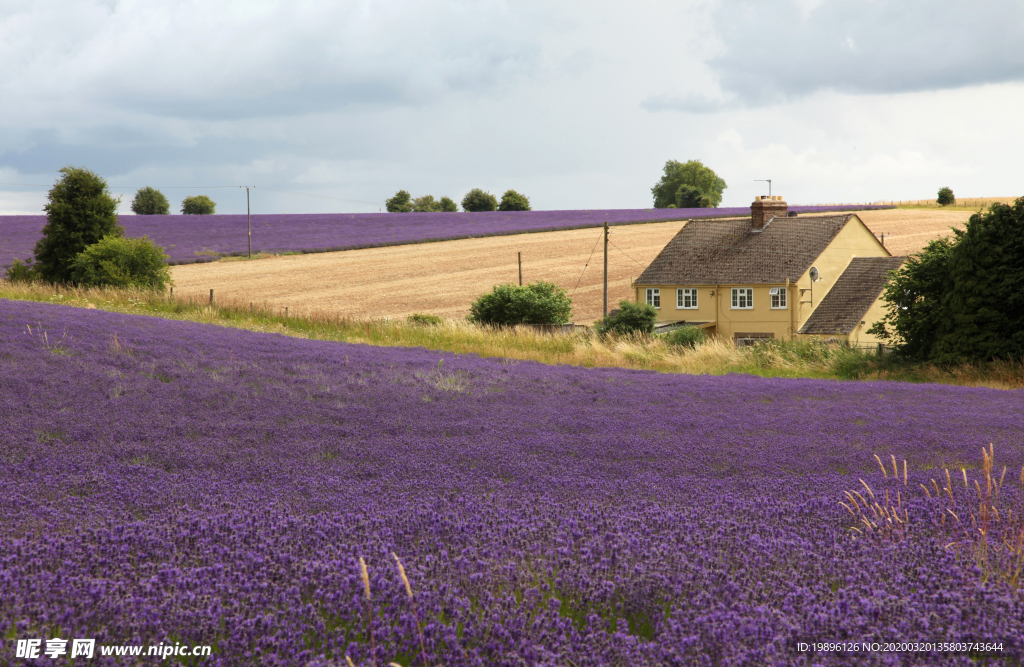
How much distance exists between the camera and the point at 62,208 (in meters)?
38.4

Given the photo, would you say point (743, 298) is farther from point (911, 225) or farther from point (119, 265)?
point (911, 225)

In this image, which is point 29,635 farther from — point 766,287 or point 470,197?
point 470,197

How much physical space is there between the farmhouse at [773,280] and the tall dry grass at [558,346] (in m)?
23.7

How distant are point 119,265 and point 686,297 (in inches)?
1389

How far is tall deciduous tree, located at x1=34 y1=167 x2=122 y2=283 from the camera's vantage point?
38438mm

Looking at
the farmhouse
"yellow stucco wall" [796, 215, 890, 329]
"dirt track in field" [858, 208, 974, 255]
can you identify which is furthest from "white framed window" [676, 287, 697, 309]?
"dirt track in field" [858, 208, 974, 255]

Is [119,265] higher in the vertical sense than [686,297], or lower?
higher

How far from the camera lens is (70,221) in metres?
38.6

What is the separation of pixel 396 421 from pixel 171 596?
18.2 feet

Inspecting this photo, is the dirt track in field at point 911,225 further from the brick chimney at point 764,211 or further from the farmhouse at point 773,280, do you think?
the farmhouse at point 773,280

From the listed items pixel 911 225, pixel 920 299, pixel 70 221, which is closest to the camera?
pixel 920 299

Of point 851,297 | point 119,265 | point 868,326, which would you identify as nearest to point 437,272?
point 119,265

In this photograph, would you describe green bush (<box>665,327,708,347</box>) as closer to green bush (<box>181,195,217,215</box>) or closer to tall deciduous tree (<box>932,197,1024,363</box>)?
tall deciduous tree (<box>932,197,1024,363</box>)

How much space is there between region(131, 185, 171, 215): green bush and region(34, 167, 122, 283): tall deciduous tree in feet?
303
